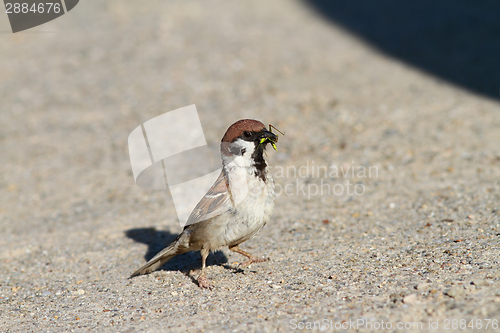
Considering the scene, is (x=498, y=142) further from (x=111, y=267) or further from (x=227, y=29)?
(x=227, y=29)

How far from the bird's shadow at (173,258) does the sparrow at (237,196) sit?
2.13ft

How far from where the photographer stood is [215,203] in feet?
13.9

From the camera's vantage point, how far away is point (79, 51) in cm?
1216

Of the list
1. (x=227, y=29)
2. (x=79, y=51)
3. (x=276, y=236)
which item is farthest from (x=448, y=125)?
(x=79, y=51)

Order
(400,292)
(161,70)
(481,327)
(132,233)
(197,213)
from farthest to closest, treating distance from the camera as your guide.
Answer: (161,70)
(132,233)
(197,213)
(400,292)
(481,327)

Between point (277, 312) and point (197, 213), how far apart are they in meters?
1.20

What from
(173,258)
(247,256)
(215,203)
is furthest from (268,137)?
(173,258)

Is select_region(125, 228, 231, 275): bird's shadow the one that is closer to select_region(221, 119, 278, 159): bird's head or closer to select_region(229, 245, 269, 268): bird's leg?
select_region(229, 245, 269, 268): bird's leg

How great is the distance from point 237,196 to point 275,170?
3.35 m

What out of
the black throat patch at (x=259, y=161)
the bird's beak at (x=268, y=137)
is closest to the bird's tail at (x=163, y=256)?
the black throat patch at (x=259, y=161)

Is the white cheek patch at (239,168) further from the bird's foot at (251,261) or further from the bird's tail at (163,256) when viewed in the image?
the bird's foot at (251,261)

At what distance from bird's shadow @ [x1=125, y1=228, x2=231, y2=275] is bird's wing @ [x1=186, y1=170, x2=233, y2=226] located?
0.82 metres

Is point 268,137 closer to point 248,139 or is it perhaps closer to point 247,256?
point 248,139

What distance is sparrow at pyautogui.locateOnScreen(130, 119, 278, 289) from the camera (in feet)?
13.6
